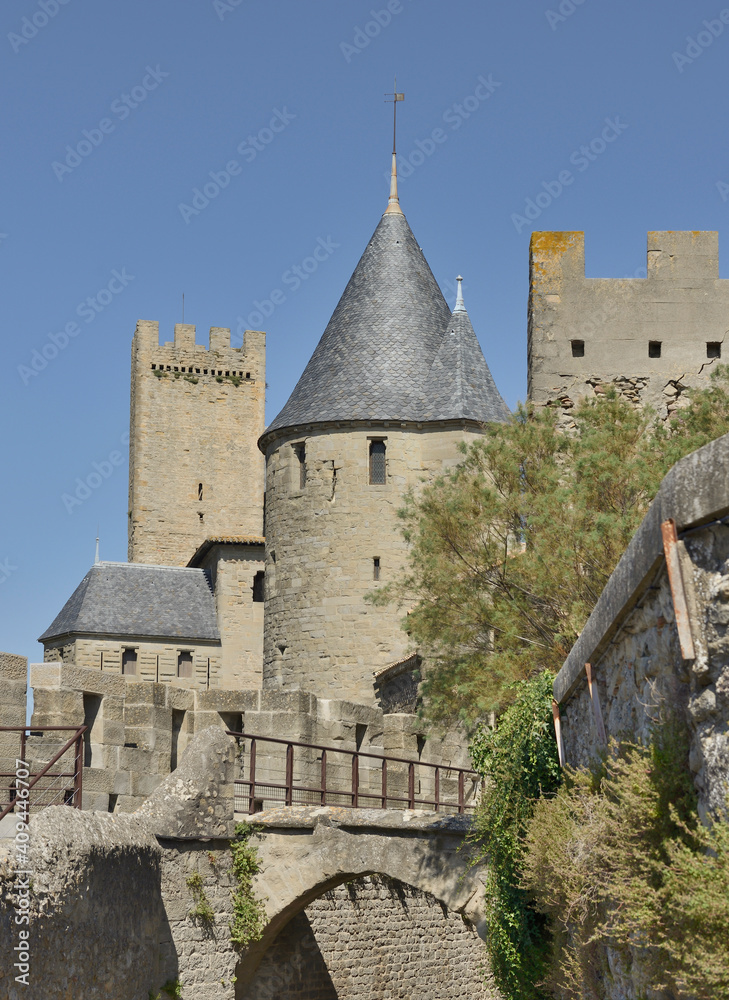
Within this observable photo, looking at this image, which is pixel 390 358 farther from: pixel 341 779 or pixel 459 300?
pixel 341 779

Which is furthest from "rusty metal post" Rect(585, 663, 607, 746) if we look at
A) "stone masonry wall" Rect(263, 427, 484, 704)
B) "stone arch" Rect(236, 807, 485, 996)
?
"stone masonry wall" Rect(263, 427, 484, 704)

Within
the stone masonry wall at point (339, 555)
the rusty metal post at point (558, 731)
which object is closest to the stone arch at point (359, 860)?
the rusty metal post at point (558, 731)

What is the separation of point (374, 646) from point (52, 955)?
17.4 meters

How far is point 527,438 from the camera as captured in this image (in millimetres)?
12883

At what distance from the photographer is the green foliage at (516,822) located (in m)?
8.55

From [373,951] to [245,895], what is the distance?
399cm

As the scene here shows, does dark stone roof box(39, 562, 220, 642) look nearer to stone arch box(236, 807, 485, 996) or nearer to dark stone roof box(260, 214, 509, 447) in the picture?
dark stone roof box(260, 214, 509, 447)

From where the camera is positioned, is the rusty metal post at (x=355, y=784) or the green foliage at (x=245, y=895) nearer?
the green foliage at (x=245, y=895)

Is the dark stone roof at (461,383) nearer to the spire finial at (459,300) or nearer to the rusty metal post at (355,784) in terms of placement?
the spire finial at (459,300)

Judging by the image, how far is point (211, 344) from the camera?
4988 centimetres

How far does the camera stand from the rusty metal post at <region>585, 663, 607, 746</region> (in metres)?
6.51

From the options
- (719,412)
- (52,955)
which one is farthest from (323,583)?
(52,955)

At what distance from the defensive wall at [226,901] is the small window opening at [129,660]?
1885 cm

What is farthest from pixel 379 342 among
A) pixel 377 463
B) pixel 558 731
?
pixel 558 731
